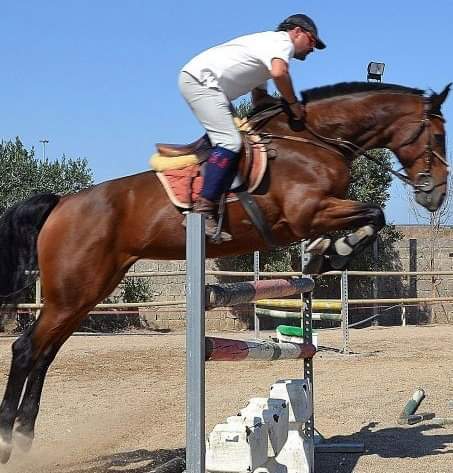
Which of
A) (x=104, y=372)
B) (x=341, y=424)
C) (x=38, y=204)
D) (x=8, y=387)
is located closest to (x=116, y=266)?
(x=38, y=204)

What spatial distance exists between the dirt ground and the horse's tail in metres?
1.02

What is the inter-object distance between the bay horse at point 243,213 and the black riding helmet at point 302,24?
431 millimetres

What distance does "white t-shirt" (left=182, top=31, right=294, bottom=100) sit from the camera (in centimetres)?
422

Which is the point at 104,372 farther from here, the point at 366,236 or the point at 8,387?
the point at 366,236

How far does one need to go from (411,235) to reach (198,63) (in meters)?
18.2

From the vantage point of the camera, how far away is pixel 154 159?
4.52 metres

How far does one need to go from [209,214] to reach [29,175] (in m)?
16.6

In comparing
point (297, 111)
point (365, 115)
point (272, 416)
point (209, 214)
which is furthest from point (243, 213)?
point (272, 416)

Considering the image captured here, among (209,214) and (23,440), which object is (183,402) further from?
(209,214)

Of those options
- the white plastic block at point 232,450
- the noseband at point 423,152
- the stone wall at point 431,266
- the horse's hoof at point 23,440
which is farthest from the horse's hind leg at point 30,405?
the stone wall at point 431,266

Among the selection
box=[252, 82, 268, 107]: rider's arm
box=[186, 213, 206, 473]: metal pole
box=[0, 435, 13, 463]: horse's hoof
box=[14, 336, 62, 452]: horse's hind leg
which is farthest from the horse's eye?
box=[0, 435, 13, 463]: horse's hoof

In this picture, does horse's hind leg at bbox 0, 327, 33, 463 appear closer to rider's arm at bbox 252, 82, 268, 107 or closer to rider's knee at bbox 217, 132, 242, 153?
rider's knee at bbox 217, 132, 242, 153

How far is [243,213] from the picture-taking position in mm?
4355

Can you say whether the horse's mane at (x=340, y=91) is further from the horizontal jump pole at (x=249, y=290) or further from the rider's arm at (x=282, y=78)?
the horizontal jump pole at (x=249, y=290)
